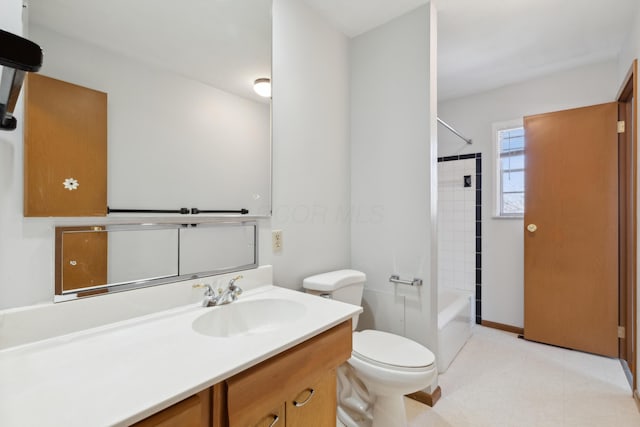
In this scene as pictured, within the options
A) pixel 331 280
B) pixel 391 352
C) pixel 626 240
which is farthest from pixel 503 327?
pixel 331 280

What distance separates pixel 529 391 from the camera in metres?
1.89

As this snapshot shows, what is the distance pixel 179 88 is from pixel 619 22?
2.86 meters

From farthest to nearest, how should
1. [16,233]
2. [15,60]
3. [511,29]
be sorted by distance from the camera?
1. [511,29]
2. [16,233]
3. [15,60]

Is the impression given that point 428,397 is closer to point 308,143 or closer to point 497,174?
point 308,143

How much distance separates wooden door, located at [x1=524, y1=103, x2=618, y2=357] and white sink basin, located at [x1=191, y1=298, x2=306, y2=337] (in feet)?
8.18

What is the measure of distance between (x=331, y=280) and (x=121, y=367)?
3.58 feet

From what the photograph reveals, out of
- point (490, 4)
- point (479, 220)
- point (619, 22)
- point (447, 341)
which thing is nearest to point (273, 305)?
point (447, 341)

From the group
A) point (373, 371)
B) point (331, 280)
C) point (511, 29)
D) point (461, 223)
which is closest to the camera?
point (373, 371)

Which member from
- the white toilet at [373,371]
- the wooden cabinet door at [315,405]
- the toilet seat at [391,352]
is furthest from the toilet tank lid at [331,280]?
the wooden cabinet door at [315,405]

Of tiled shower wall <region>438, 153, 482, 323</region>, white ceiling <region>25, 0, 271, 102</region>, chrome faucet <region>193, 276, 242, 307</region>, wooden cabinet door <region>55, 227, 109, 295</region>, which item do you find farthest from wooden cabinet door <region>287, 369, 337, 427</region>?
tiled shower wall <region>438, 153, 482, 323</region>

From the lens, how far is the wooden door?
7.59 ft

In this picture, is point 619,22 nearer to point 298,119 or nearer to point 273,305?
point 298,119

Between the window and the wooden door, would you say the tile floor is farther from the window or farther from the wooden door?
the window

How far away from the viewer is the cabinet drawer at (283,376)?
74 cm
